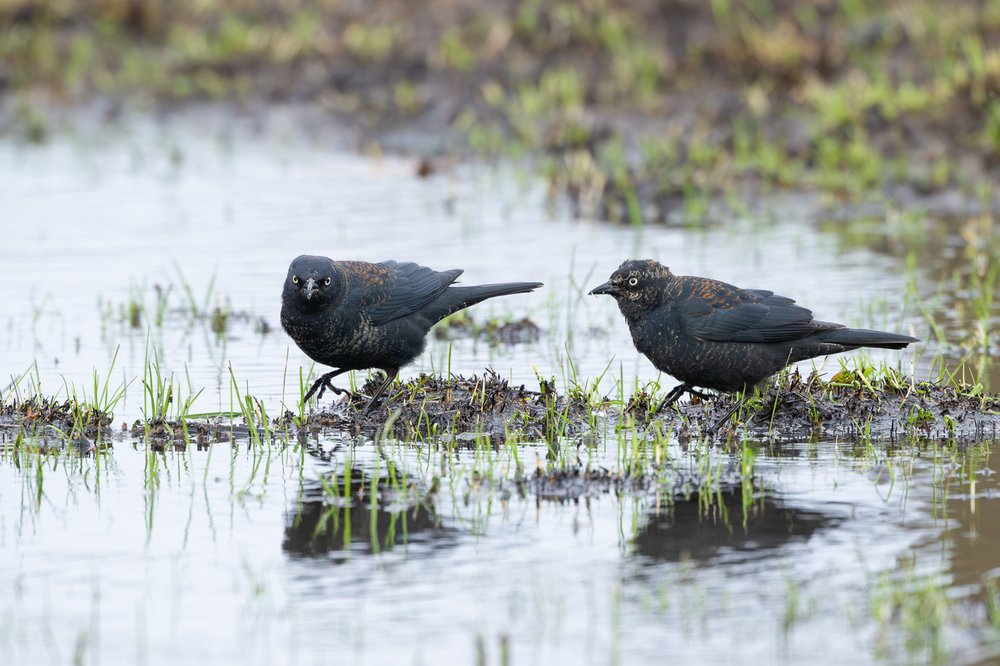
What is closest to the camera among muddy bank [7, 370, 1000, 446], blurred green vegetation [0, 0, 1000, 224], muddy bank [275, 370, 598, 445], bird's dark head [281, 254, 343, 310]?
muddy bank [7, 370, 1000, 446]

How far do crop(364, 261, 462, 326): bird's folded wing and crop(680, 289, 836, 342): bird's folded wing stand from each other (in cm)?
153

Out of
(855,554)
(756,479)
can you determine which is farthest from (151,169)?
(855,554)

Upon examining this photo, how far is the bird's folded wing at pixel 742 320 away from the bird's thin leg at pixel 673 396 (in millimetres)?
419

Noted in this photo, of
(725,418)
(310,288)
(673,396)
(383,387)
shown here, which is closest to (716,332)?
(725,418)

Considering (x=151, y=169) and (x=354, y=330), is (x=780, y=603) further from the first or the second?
(x=151, y=169)

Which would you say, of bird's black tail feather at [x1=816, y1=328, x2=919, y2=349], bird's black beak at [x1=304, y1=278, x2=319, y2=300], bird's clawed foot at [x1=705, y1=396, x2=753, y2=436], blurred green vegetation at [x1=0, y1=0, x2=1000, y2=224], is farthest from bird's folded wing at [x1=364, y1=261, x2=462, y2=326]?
blurred green vegetation at [x1=0, y1=0, x2=1000, y2=224]

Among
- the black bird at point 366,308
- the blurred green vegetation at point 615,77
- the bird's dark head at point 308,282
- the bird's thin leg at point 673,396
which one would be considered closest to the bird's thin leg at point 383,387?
the black bird at point 366,308

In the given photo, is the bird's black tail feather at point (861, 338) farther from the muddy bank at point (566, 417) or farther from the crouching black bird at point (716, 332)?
the muddy bank at point (566, 417)

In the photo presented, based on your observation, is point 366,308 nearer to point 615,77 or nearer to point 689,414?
point 689,414

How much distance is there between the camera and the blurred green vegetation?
14.9m

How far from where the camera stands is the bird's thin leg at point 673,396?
809 centimetres

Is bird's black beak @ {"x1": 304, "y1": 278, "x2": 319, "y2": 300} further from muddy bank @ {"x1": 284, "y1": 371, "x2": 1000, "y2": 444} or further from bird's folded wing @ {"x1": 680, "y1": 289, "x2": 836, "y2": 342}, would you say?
bird's folded wing @ {"x1": 680, "y1": 289, "x2": 836, "y2": 342}

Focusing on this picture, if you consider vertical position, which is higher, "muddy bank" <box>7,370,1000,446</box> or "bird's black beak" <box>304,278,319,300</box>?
"bird's black beak" <box>304,278,319,300</box>

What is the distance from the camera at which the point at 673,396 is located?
8211mm
